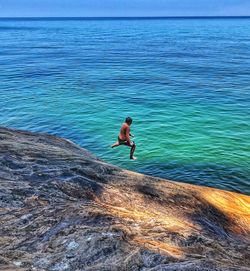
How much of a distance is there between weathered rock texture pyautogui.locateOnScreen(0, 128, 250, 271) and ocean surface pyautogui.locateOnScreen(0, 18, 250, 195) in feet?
28.6

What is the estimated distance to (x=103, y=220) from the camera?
967 centimetres

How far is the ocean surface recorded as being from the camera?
25078mm

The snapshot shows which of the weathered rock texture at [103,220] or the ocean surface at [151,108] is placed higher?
the weathered rock texture at [103,220]

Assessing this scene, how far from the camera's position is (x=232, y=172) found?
23.1 m

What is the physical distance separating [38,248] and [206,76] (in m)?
50.5

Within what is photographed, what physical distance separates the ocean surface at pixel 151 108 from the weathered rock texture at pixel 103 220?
8727mm

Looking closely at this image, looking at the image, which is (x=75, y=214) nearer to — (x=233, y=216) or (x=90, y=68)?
(x=233, y=216)

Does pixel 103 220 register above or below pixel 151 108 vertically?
above

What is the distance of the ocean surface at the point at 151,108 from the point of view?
82.3 feet

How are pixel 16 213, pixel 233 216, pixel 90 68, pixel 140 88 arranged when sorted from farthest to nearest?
pixel 90 68
pixel 140 88
pixel 233 216
pixel 16 213

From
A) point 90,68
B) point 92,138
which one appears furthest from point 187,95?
point 90,68

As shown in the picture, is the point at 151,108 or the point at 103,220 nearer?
the point at 103,220

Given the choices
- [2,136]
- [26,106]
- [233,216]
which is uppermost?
[2,136]

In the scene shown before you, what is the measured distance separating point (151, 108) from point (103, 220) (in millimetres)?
30114
